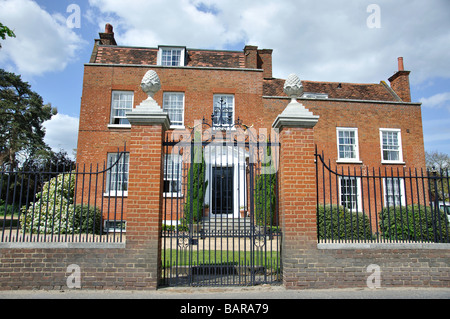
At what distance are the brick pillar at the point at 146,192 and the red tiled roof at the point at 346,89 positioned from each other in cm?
1407

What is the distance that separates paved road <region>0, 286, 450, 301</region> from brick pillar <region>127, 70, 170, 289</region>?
38cm

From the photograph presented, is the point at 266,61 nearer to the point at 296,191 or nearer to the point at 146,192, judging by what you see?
the point at 296,191

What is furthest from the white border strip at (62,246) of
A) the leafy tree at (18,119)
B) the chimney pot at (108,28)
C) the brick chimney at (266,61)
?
the leafy tree at (18,119)

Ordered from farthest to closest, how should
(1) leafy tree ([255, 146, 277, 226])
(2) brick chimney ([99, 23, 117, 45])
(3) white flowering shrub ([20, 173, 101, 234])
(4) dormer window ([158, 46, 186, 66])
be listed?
(2) brick chimney ([99, 23, 117, 45]) < (4) dormer window ([158, 46, 186, 66]) < (1) leafy tree ([255, 146, 277, 226]) < (3) white flowering shrub ([20, 173, 101, 234])

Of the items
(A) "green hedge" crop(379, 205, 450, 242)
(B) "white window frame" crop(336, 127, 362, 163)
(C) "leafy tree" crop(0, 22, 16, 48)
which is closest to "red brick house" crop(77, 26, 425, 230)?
(B) "white window frame" crop(336, 127, 362, 163)

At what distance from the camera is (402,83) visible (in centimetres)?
1998

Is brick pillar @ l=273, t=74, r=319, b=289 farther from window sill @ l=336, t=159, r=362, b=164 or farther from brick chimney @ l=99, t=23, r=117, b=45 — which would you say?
brick chimney @ l=99, t=23, r=117, b=45

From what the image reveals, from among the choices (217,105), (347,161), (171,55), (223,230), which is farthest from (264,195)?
(171,55)

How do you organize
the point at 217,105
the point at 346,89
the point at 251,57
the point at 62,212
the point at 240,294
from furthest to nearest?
the point at 346,89, the point at 251,57, the point at 217,105, the point at 62,212, the point at 240,294

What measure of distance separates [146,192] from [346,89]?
18143 millimetres

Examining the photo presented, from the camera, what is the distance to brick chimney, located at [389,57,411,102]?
64.8 feet

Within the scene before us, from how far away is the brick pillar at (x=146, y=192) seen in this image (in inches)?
224
